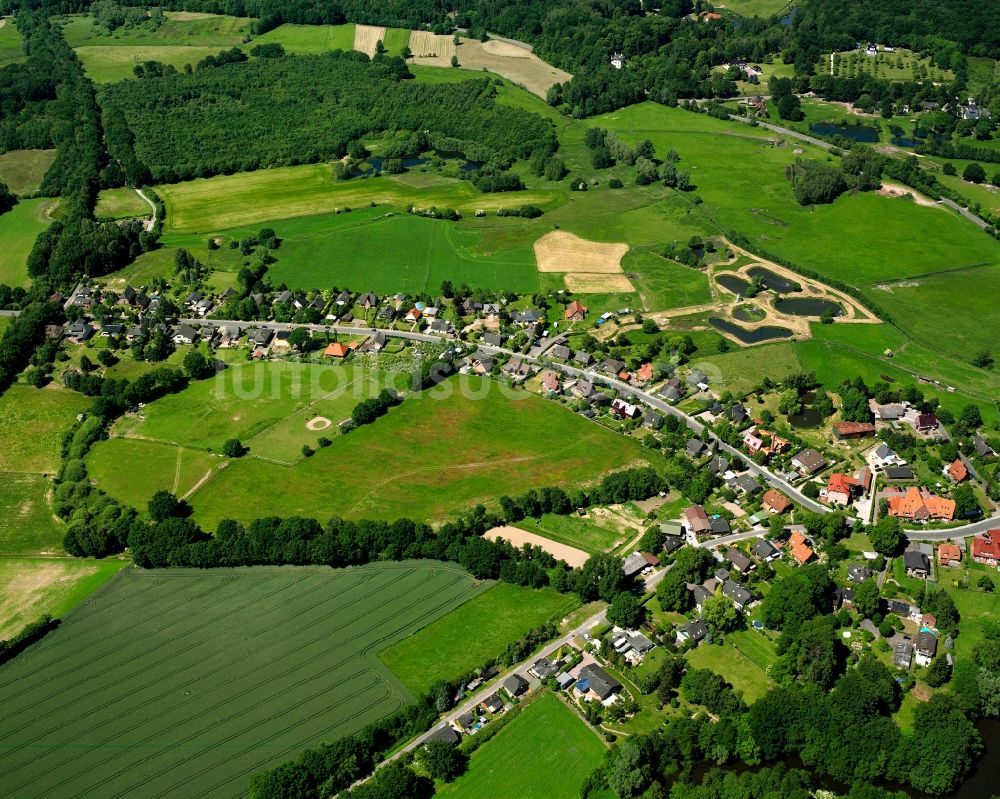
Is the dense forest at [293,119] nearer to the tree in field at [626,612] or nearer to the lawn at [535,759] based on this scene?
the tree in field at [626,612]

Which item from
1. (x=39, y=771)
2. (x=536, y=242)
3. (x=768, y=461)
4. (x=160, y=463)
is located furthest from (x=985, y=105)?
(x=39, y=771)

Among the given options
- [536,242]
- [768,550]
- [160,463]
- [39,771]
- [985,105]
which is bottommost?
[39,771]

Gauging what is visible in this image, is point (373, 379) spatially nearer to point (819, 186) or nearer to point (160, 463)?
point (160, 463)

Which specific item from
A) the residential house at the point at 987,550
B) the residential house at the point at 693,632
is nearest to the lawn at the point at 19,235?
the residential house at the point at 693,632

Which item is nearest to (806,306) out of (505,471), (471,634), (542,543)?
(505,471)

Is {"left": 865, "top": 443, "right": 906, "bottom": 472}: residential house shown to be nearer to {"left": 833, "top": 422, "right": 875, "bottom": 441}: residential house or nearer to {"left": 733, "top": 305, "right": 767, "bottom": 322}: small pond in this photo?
{"left": 833, "top": 422, "right": 875, "bottom": 441}: residential house

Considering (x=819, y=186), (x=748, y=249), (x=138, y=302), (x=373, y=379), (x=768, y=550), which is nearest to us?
(x=768, y=550)
